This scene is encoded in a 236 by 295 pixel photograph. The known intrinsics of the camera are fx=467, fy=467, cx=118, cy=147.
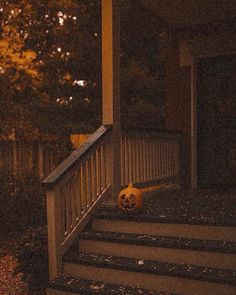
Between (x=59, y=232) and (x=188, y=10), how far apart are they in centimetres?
398

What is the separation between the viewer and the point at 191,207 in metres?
5.68

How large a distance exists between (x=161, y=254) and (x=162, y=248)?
64 millimetres

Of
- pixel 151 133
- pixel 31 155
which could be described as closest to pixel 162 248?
pixel 151 133

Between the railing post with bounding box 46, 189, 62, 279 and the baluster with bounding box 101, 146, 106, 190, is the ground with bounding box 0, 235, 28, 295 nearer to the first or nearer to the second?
the railing post with bounding box 46, 189, 62, 279

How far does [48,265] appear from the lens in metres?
5.00

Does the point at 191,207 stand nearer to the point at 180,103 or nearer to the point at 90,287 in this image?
the point at 90,287

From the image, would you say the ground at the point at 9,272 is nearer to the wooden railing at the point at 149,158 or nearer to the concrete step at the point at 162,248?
the concrete step at the point at 162,248

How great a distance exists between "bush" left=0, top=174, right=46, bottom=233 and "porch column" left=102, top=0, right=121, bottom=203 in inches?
90.2

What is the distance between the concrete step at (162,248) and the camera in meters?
4.42

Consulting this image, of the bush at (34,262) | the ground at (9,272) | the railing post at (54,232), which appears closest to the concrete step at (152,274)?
the railing post at (54,232)

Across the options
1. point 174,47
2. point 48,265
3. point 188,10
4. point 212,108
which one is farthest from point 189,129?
point 48,265

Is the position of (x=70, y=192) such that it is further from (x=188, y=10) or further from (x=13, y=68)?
(x=13, y=68)

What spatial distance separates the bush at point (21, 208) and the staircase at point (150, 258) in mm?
2369

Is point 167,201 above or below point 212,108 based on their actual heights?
below
